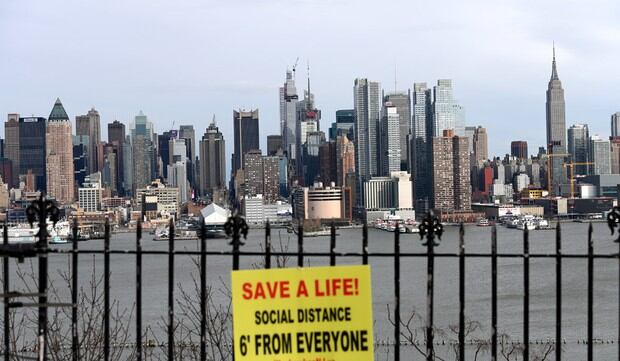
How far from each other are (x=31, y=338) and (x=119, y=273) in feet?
50.6

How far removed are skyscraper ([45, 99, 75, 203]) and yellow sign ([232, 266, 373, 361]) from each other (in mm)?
110099

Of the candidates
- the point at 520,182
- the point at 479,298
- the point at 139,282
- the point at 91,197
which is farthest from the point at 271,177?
the point at 139,282

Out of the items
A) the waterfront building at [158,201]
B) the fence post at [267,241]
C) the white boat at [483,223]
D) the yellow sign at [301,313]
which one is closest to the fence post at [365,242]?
the yellow sign at [301,313]

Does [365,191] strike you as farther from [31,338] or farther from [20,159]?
[31,338]

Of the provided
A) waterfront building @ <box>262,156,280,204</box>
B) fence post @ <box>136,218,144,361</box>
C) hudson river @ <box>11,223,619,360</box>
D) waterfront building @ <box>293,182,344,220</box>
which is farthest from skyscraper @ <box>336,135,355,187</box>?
fence post @ <box>136,218,144,361</box>

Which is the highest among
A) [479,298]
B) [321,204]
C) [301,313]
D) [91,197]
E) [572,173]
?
[572,173]

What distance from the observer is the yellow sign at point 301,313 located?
11.0 ft

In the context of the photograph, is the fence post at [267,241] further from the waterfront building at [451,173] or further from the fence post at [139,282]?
the waterfront building at [451,173]

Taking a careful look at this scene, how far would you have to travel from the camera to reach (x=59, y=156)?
119m

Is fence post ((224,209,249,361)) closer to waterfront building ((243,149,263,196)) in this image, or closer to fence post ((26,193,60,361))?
fence post ((26,193,60,361))

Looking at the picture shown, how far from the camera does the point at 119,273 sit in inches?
1294

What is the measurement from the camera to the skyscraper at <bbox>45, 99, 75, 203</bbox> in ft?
377

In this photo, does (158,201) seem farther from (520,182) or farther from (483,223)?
(520,182)

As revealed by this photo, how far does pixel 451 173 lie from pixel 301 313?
96835 millimetres
